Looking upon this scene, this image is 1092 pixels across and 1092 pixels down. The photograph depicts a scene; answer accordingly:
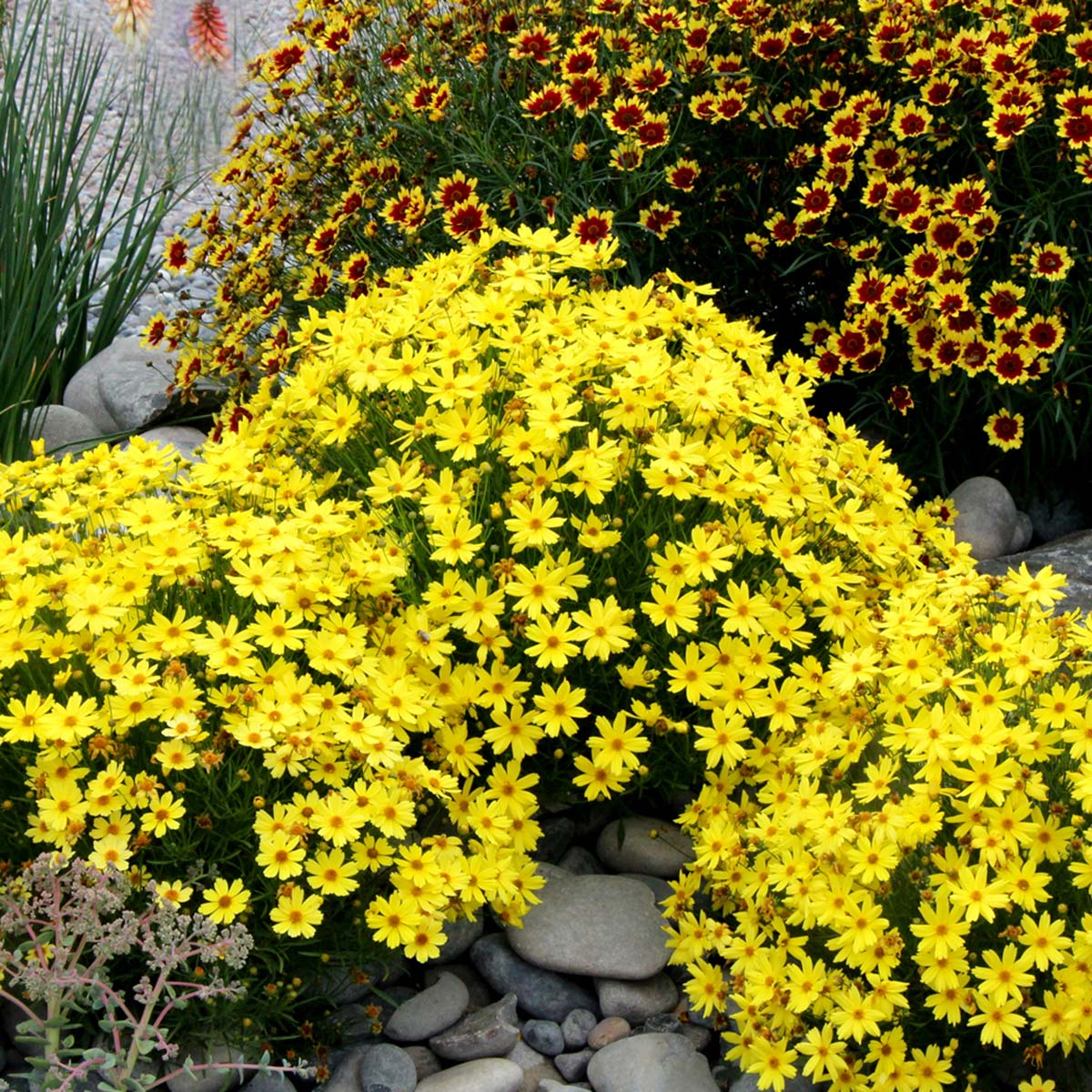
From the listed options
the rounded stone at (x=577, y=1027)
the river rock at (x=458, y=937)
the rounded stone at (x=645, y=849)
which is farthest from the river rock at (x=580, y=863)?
the rounded stone at (x=577, y=1027)

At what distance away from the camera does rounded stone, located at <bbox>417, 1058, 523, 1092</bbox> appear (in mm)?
2498

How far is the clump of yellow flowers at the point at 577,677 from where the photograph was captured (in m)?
2.34

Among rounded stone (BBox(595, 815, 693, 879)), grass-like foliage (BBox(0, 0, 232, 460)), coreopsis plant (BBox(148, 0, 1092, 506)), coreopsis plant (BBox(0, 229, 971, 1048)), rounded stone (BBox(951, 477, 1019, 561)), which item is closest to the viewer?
coreopsis plant (BBox(0, 229, 971, 1048))

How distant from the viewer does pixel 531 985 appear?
9.05 feet

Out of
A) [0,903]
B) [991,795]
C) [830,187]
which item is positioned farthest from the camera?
[830,187]

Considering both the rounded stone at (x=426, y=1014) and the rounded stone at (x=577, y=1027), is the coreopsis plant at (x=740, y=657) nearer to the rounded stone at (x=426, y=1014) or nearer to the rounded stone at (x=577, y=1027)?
the rounded stone at (x=577, y=1027)

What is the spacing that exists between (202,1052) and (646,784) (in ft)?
3.28

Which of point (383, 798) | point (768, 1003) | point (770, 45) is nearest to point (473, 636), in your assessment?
point (383, 798)

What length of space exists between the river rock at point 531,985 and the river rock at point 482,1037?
0.08 metres

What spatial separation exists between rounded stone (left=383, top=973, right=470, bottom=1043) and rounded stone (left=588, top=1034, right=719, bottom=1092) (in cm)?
28

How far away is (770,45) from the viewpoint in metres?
4.19

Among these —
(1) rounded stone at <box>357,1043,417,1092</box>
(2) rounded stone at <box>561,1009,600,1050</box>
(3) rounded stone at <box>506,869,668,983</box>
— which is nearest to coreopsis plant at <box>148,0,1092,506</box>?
(3) rounded stone at <box>506,869,668,983</box>

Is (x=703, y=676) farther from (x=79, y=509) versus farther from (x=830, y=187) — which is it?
(x=830, y=187)

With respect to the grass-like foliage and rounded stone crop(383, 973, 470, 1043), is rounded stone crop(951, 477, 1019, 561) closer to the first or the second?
rounded stone crop(383, 973, 470, 1043)
